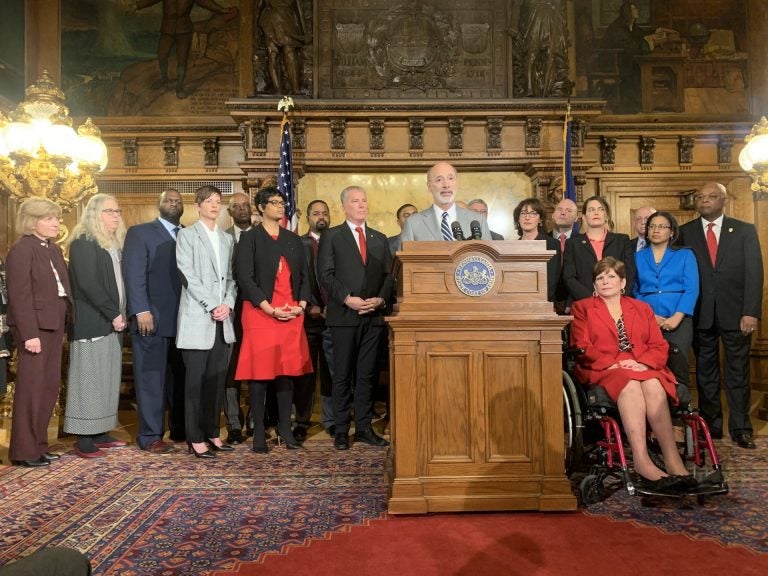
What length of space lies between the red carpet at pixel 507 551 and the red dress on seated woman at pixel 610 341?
893 mm

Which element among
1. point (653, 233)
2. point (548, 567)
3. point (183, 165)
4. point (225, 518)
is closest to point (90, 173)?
point (183, 165)

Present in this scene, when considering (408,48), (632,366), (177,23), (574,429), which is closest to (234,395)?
(574,429)

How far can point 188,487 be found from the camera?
3.50 meters

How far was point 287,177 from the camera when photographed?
6.62 metres

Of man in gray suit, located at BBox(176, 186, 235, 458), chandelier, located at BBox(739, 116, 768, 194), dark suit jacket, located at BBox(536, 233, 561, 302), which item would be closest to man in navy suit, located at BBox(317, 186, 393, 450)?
man in gray suit, located at BBox(176, 186, 235, 458)

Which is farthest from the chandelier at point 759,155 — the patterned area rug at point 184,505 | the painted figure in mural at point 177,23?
→ the painted figure in mural at point 177,23

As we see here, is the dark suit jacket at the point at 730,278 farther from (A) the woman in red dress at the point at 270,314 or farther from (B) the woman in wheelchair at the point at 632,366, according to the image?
(A) the woman in red dress at the point at 270,314

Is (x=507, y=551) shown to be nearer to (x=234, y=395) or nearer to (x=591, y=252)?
(x=591, y=252)

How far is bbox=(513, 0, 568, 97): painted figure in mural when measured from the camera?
7383mm

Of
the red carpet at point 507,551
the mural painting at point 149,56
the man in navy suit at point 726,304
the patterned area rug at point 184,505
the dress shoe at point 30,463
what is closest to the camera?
the red carpet at point 507,551

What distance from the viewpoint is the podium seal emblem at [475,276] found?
3066mm

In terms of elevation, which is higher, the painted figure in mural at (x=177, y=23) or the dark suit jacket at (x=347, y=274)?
the painted figure in mural at (x=177, y=23)

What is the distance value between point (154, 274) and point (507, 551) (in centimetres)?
325

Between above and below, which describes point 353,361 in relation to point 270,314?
below
